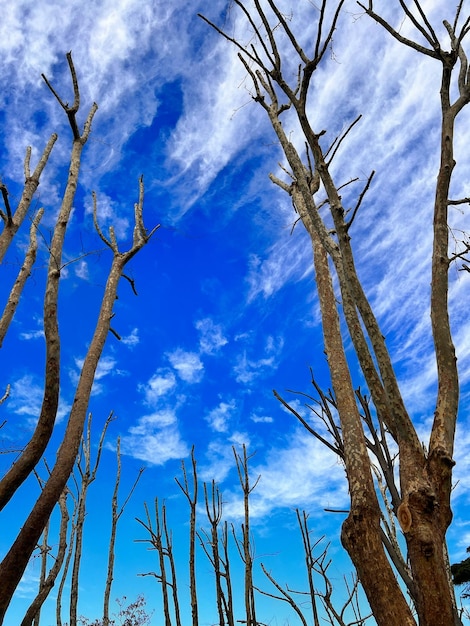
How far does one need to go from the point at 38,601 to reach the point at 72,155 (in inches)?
184

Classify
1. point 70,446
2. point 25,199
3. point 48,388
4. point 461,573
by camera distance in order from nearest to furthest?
point 48,388 → point 70,446 → point 25,199 → point 461,573

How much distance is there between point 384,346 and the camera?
6.13 ft

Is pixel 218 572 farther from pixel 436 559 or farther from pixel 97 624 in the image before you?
pixel 436 559

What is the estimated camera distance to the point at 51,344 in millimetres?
Answer: 3916

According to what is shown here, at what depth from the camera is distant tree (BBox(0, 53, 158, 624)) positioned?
11.3 ft

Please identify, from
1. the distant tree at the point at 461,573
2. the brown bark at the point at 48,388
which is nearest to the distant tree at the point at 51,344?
the brown bark at the point at 48,388

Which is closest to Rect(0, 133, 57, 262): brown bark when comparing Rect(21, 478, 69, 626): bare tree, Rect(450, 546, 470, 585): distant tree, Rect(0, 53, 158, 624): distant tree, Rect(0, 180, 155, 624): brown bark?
Rect(0, 53, 158, 624): distant tree

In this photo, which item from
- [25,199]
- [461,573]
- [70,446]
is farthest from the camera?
[461,573]

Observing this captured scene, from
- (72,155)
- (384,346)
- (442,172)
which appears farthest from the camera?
(72,155)

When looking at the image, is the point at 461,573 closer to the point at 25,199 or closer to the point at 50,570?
the point at 50,570

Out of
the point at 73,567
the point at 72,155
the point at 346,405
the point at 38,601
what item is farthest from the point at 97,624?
the point at 346,405

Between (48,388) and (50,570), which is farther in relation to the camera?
(50,570)

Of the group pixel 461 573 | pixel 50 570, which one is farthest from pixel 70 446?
pixel 461 573

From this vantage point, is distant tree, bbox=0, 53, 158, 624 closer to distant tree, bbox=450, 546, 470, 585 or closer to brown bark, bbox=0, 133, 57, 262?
brown bark, bbox=0, 133, 57, 262
